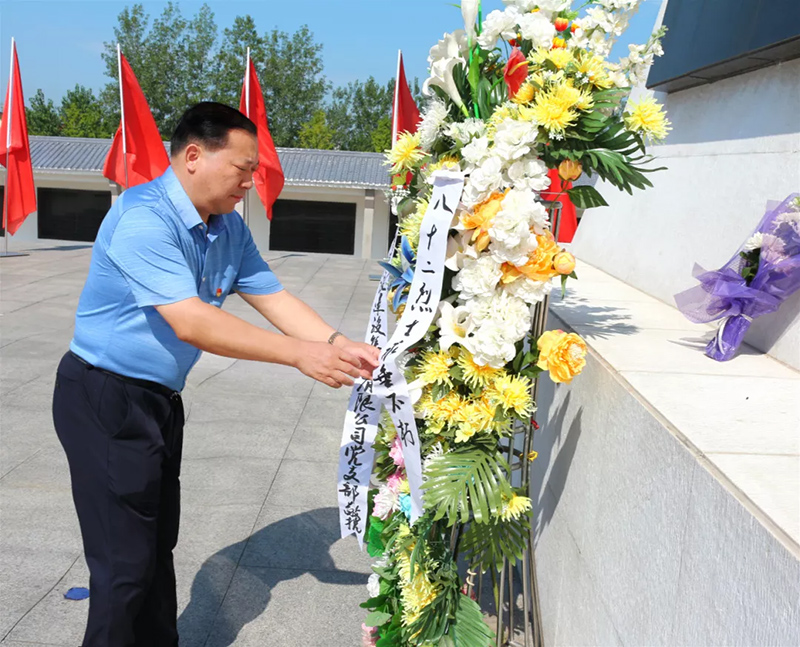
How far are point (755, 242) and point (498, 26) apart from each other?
3.20ft

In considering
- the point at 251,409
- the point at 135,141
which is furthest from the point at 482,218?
the point at 135,141

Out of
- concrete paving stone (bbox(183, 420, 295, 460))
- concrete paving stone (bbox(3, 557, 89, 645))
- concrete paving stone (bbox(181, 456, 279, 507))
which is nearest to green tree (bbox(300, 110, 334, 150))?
concrete paving stone (bbox(183, 420, 295, 460))

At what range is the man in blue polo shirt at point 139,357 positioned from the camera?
6.92ft

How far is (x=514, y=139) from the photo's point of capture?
6.00ft

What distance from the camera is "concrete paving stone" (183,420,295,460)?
4.38 metres

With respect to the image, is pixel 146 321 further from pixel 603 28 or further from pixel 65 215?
pixel 65 215

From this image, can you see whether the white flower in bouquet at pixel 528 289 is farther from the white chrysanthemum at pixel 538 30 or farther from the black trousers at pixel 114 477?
the black trousers at pixel 114 477

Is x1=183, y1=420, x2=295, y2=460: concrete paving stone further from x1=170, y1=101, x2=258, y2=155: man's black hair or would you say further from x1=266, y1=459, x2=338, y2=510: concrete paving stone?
x1=170, y1=101, x2=258, y2=155: man's black hair

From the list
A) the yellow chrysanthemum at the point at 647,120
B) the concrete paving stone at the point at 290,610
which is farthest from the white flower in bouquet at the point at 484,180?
the concrete paving stone at the point at 290,610

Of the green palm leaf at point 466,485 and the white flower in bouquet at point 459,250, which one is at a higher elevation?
the white flower in bouquet at point 459,250

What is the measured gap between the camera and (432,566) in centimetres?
212

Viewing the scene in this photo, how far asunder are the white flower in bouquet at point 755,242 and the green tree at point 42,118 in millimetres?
39966

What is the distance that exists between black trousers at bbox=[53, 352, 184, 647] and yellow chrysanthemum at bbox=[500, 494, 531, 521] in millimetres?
996

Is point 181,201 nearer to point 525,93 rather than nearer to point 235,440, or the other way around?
point 525,93
